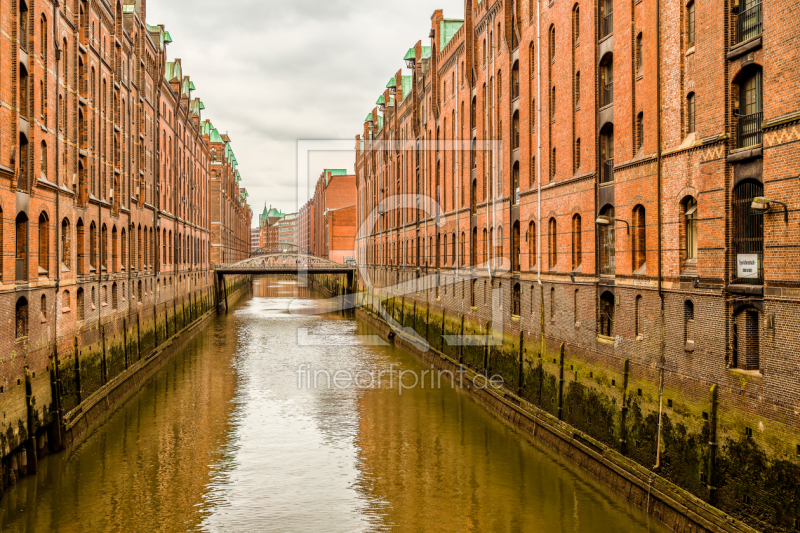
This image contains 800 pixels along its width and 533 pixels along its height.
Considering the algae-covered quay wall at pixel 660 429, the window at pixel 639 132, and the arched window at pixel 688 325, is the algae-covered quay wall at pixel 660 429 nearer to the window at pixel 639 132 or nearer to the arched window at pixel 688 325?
the arched window at pixel 688 325

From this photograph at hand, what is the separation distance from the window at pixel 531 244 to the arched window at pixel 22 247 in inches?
639

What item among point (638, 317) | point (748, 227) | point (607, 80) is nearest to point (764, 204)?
point (748, 227)

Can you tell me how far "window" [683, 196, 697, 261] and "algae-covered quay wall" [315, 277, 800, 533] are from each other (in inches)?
103

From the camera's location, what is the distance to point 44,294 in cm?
1973

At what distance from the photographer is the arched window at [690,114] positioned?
15.6 metres

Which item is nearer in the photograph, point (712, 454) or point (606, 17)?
point (712, 454)

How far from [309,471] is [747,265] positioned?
11073 millimetres

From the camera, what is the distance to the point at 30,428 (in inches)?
636

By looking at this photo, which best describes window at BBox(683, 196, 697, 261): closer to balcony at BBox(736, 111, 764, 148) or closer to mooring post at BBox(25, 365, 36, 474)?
balcony at BBox(736, 111, 764, 148)

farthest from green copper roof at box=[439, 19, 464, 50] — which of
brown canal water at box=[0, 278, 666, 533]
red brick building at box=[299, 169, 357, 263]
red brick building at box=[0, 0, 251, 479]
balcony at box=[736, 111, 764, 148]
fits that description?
red brick building at box=[299, 169, 357, 263]

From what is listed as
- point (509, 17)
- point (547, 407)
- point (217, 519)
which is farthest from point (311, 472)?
point (509, 17)

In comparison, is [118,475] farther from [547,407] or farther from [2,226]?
[547,407]

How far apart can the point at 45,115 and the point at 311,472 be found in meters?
12.4

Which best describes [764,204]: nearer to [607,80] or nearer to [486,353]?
[607,80]
